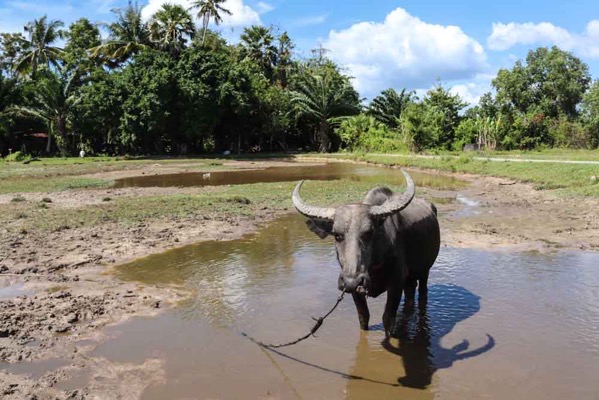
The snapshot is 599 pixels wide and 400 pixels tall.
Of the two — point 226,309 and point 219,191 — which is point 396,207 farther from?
point 219,191

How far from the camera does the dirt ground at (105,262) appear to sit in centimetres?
536

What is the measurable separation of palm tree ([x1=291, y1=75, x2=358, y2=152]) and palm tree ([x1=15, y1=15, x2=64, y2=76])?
2600 cm

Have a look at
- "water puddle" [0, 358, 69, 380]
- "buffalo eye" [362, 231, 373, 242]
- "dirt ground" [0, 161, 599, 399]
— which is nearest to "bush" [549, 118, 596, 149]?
"dirt ground" [0, 161, 599, 399]

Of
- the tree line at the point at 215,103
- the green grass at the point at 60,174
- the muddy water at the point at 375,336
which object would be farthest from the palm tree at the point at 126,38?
the muddy water at the point at 375,336

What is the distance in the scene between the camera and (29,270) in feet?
29.7

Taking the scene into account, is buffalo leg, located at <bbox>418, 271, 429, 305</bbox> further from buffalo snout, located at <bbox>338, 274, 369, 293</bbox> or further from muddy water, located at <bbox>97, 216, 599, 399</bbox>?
buffalo snout, located at <bbox>338, 274, 369, 293</bbox>

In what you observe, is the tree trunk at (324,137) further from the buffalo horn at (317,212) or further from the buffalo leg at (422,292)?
the buffalo horn at (317,212)

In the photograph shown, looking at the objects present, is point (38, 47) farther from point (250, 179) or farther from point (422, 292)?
point (422, 292)

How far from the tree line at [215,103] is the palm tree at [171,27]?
0.12 metres

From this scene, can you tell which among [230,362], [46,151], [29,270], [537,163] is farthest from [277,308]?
[46,151]

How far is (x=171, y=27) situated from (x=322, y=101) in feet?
51.6

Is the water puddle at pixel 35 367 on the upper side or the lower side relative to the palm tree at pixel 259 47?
lower

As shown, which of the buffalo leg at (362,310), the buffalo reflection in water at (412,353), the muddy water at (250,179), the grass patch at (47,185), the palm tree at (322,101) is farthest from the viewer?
the palm tree at (322,101)

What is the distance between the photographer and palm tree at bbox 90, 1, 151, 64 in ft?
151
